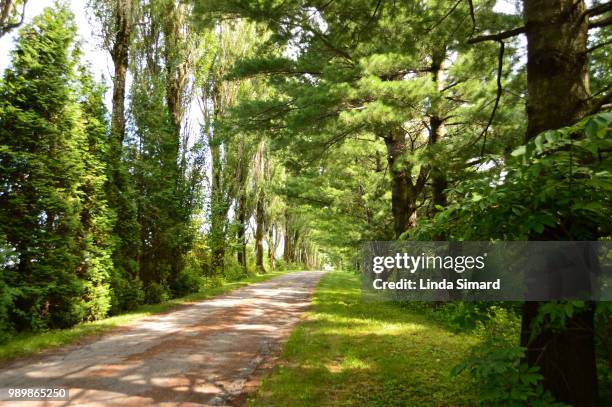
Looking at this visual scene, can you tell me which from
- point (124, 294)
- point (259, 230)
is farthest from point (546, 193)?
point (259, 230)

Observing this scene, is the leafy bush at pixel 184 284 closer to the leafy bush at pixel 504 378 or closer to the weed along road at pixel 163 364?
the weed along road at pixel 163 364

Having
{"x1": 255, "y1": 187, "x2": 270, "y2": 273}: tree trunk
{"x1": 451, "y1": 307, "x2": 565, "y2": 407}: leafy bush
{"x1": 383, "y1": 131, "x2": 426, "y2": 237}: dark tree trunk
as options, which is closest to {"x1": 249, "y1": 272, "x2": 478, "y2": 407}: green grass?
{"x1": 451, "y1": 307, "x2": 565, "y2": 407}: leafy bush

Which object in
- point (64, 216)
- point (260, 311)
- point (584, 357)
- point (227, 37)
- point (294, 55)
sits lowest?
point (260, 311)

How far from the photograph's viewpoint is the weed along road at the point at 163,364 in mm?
4801

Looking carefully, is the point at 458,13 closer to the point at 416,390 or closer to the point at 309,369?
the point at 416,390

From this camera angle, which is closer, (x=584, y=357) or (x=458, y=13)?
(x=584, y=357)

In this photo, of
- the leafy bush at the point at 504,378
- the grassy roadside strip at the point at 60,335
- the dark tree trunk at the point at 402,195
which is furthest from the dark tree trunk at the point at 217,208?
the leafy bush at the point at 504,378

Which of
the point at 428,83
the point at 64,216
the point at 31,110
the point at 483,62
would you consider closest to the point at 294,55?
the point at 428,83

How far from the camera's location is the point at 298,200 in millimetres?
21141

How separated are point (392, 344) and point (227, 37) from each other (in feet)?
63.6

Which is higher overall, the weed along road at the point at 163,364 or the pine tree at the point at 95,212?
the pine tree at the point at 95,212

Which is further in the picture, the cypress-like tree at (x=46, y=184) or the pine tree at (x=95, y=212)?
the pine tree at (x=95, y=212)

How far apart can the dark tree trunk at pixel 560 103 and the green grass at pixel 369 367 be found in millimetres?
1619

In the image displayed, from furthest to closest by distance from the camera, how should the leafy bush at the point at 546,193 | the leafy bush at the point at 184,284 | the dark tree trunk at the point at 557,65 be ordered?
→ the leafy bush at the point at 184,284 < the dark tree trunk at the point at 557,65 < the leafy bush at the point at 546,193
